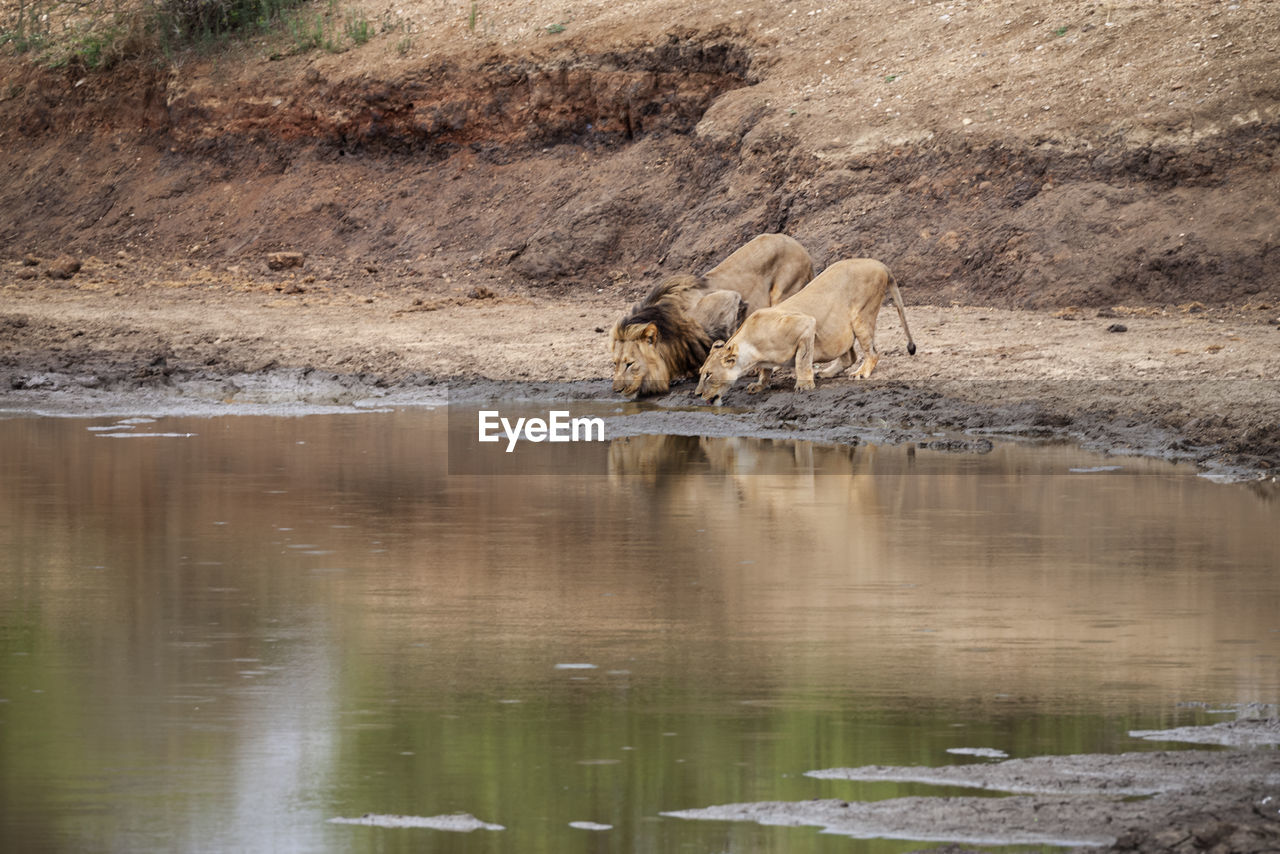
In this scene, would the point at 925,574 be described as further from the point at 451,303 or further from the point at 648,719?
the point at 451,303

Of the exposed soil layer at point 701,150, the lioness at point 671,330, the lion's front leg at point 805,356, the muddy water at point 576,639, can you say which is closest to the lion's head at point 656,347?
the lioness at point 671,330

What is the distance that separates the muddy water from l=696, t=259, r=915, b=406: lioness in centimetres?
307

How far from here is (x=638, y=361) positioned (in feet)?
49.4

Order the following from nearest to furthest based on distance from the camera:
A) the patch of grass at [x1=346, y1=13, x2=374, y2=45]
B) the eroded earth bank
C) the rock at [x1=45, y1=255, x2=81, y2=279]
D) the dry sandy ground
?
the dry sandy ground → the eroded earth bank → the rock at [x1=45, y1=255, x2=81, y2=279] → the patch of grass at [x1=346, y1=13, x2=374, y2=45]

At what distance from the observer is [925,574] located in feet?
26.6

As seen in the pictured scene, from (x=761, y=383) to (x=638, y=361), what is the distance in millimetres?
1052

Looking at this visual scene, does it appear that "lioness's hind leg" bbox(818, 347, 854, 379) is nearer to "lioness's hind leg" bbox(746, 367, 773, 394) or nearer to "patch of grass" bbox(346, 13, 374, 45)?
"lioness's hind leg" bbox(746, 367, 773, 394)

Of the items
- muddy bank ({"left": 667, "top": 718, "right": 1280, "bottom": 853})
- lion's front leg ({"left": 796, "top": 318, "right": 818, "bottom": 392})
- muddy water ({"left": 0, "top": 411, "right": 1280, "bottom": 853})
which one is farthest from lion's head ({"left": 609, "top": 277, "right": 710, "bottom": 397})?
muddy bank ({"left": 667, "top": 718, "right": 1280, "bottom": 853})

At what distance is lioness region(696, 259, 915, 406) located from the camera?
14602 mm

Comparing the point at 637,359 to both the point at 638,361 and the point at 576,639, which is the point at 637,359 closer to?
the point at 638,361

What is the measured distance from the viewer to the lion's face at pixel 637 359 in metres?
15.1

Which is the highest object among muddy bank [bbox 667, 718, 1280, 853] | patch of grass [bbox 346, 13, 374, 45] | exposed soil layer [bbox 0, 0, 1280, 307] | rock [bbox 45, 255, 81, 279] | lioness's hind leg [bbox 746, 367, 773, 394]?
patch of grass [bbox 346, 13, 374, 45]

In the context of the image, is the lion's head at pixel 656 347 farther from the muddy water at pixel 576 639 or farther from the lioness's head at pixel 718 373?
the muddy water at pixel 576 639

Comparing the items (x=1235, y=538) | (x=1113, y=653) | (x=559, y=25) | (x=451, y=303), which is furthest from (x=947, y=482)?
(x=559, y=25)
